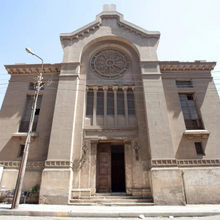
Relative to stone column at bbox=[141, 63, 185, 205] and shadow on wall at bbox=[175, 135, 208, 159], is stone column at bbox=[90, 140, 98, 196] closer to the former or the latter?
stone column at bbox=[141, 63, 185, 205]

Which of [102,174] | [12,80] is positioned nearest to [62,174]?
[102,174]

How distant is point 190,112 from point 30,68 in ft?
53.1

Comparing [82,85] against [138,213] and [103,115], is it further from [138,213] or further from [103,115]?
[138,213]

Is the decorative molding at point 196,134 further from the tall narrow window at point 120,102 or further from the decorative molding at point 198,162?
the tall narrow window at point 120,102

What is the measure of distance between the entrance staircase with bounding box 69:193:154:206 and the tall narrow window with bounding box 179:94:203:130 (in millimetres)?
7359

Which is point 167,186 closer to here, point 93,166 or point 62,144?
point 93,166

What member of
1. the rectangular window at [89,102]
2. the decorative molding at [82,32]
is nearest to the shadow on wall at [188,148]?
the rectangular window at [89,102]

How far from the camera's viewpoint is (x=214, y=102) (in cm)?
1484

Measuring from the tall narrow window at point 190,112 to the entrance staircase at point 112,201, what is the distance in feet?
24.1

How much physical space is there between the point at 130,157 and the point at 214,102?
9.28 meters

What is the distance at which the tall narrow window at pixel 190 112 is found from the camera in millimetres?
14266

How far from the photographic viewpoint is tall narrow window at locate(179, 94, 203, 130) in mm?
14266

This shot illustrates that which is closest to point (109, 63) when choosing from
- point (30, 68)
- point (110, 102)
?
point (110, 102)

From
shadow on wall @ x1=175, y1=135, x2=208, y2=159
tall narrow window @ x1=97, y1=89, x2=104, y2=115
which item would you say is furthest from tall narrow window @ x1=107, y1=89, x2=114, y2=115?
shadow on wall @ x1=175, y1=135, x2=208, y2=159
